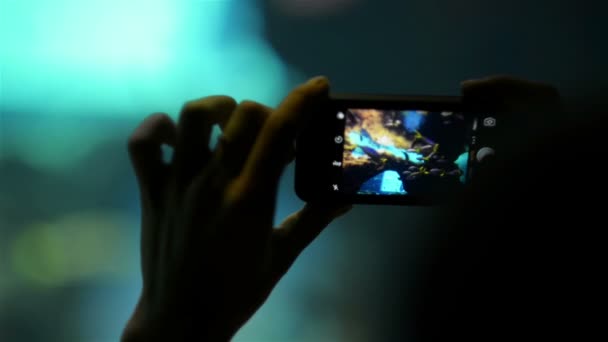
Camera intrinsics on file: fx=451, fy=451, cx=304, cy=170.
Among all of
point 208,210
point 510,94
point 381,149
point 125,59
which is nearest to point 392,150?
point 381,149

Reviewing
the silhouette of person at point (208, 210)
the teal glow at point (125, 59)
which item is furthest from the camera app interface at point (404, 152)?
the teal glow at point (125, 59)

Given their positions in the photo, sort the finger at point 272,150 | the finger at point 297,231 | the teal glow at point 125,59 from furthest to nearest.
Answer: the teal glow at point 125,59 → the finger at point 297,231 → the finger at point 272,150

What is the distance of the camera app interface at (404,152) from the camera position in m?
0.49

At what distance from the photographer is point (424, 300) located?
265mm

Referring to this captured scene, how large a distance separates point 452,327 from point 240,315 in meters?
0.19

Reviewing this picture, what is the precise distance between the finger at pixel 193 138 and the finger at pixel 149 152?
0.02 metres

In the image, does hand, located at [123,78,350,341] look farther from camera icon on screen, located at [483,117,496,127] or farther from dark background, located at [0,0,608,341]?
dark background, located at [0,0,608,341]

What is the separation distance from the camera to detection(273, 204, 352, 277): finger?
18.1 inches

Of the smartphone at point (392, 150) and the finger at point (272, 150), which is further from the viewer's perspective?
the smartphone at point (392, 150)

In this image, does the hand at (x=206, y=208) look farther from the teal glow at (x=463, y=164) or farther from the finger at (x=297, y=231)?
the teal glow at (x=463, y=164)

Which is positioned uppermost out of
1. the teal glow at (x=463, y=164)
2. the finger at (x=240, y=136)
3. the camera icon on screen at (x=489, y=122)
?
the finger at (x=240, y=136)

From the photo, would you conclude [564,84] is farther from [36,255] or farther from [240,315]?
[36,255]

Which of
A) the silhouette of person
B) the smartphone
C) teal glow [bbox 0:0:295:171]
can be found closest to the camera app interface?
the smartphone

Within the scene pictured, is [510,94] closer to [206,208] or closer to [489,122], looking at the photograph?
[489,122]
